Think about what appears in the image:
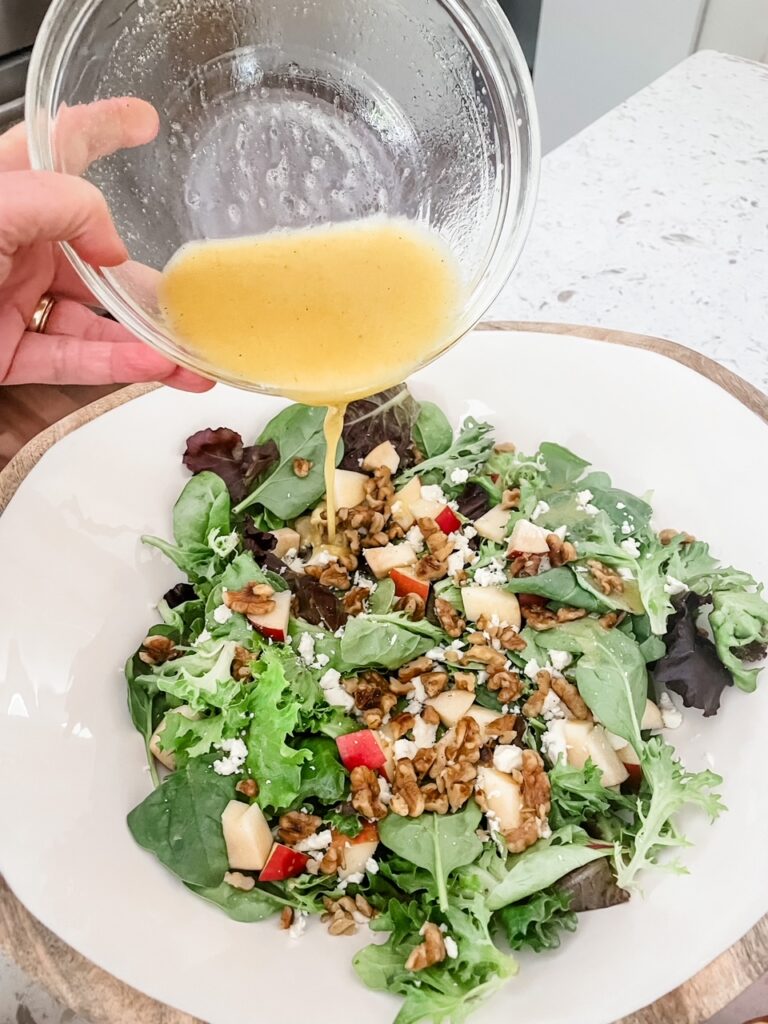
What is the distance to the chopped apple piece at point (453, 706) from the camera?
5.01 ft

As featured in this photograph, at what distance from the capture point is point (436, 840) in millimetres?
1354

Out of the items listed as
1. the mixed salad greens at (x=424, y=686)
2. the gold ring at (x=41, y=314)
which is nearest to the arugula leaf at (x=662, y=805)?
the mixed salad greens at (x=424, y=686)

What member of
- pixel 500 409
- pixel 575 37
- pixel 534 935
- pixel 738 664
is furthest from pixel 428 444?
pixel 575 37

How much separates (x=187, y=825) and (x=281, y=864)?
154mm

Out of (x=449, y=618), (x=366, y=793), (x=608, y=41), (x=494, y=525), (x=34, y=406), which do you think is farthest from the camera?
(x=608, y=41)

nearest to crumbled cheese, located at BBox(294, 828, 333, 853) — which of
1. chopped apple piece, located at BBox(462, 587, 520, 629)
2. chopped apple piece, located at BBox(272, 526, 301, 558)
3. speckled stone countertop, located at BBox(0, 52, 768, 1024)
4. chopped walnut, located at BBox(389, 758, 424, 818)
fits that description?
chopped walnut, located at BBox(389, 758, 424, 818)

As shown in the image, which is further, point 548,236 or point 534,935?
point 548,236

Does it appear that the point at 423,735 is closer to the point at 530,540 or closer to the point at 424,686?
the point at 424,686

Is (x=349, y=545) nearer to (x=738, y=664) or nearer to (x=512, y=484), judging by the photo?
(x=512, y=484)

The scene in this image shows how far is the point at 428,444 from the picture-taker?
1.84 m

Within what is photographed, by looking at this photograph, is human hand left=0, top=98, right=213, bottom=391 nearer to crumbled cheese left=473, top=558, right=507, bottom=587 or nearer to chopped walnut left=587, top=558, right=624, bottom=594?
crumbled cheese left=473, top=558, right=507, bottom=587

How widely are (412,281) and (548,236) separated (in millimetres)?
1122

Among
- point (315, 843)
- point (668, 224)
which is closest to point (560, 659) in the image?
point (315, 843)

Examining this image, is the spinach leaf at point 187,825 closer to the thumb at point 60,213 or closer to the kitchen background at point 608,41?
the thumb at point 60,213
